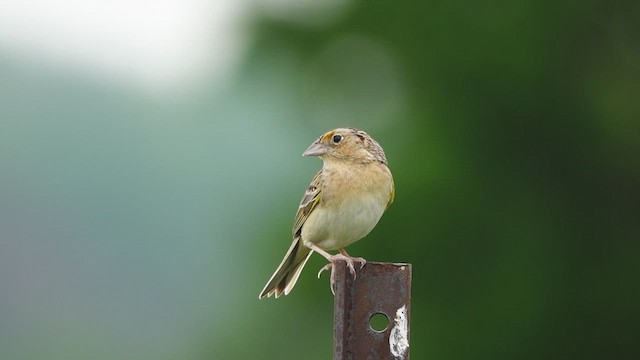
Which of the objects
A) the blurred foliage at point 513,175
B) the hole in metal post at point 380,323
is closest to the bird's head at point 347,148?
the hole in metal post at point 380,323

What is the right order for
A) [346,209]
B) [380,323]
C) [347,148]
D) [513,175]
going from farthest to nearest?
[513,175] → [347,148] → [346,209] → [380,323]

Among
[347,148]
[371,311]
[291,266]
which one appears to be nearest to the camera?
[371,311]

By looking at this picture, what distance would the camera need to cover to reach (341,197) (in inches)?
293

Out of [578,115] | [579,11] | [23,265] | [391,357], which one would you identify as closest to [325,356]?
[578,115]

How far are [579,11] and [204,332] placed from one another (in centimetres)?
408

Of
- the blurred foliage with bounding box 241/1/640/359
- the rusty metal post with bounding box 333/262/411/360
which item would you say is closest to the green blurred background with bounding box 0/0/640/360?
the blurred foliage with bounding box 241/1/640/359

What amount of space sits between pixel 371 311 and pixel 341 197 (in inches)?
83.3

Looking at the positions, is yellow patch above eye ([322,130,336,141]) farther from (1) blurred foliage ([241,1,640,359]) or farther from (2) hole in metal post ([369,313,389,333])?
(1) blurred foliage ([241,1,640,359])

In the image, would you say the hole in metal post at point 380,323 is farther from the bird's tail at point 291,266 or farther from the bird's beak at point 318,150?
the bird's beak at point 318,150

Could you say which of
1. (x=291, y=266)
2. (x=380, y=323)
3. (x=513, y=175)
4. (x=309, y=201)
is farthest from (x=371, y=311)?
(x=513, y=175)

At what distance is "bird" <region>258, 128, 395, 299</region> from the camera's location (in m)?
7.40

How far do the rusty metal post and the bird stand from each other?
6.34ft

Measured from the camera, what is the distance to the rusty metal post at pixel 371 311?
5.30 meters

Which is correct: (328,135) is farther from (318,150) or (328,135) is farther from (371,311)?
(371,311)
